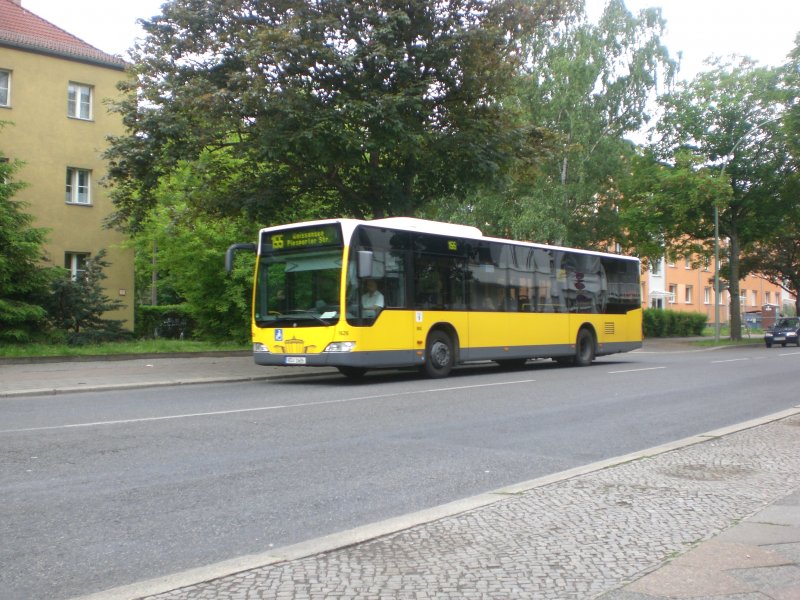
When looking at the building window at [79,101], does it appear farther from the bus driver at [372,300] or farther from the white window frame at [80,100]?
the bus driver at [372,300]

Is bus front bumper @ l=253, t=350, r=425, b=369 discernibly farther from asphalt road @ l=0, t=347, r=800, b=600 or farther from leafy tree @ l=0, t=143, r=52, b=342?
leafy tree @ l=0, t=143, r=52, b=342

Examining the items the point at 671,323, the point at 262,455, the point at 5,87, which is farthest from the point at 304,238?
the point at 671,323

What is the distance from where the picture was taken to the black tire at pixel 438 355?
17500 mm

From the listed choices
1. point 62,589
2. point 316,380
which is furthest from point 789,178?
point 62,589

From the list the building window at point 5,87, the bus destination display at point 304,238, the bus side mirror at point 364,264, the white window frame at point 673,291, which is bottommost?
the bus side mirror at point 364,264

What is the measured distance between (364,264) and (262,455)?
8.00 metres

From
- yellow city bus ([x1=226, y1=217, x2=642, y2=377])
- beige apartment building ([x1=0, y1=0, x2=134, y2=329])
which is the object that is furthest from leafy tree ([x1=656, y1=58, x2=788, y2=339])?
beige apartment building ([x1=0, y1=0, x2=134, y2=329])

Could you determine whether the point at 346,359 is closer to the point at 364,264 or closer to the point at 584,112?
the point at 364,264

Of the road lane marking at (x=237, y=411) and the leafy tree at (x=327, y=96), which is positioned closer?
the road lane marking at (x=237, y=411)

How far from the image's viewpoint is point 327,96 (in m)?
19.2

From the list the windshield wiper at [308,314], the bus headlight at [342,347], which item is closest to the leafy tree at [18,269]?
the windshield wiper at [308,314]

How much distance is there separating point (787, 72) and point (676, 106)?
22.6 feet

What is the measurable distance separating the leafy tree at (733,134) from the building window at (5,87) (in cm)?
2820

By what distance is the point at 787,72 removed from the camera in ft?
111
